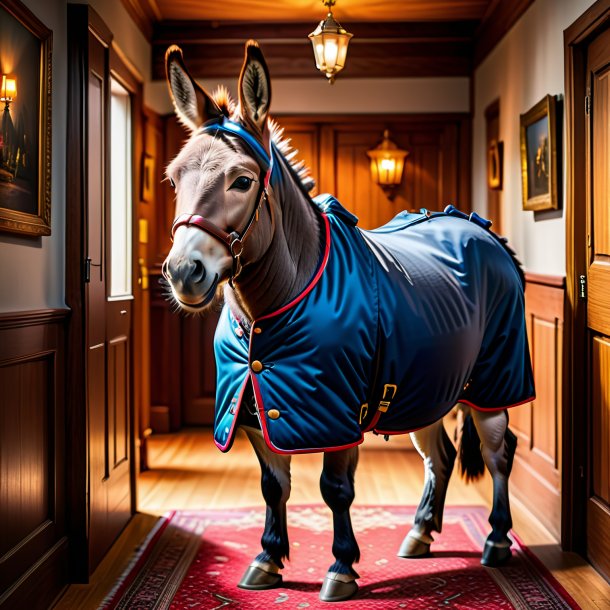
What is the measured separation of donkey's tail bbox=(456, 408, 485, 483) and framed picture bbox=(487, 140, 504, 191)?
1.95 m

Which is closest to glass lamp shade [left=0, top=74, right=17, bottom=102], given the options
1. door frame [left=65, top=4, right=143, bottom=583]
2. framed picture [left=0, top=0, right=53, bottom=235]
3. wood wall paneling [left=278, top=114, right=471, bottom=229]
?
framed picture [left=0, top=0, right=53, bottom=235]

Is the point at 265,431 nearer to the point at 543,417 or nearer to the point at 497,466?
the point at 497,466

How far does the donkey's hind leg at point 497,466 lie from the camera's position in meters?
2.97

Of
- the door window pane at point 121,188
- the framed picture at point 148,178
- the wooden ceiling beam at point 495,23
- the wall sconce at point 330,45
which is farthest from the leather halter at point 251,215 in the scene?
the framed picture at point 148,178

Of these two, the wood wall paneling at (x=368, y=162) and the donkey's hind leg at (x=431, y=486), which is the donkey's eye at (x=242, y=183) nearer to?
the donkey's hind leg at (x=431, y=486)

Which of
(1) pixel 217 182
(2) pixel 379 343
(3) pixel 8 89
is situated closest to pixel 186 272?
(1) pixel 217 182

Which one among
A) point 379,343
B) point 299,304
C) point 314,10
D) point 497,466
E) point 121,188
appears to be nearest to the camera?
point 299,304

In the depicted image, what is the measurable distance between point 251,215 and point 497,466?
1468 mm

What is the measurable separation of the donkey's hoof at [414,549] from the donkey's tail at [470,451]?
0.32 metres

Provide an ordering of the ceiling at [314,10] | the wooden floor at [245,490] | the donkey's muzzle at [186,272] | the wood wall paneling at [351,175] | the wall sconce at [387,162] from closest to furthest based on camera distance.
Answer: the donkey's muzzle at [186,272] < the wooden floor at [245,490] < the ceiling at [314,10] < the wall sconce at [387,162] < the wood wall paneling at [351,175]

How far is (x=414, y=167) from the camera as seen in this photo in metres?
5.71

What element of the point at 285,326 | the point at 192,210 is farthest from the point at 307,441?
the point at 192,210

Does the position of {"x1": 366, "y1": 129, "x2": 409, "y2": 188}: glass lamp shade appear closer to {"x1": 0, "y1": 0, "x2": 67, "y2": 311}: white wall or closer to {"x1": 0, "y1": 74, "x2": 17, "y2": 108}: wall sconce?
{"x1": 0, "y1": 0, "x2": 67, "y2": 311}: white wall

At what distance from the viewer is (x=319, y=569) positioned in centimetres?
290
